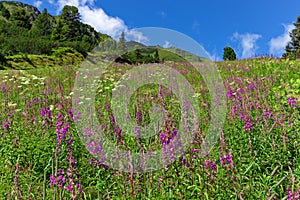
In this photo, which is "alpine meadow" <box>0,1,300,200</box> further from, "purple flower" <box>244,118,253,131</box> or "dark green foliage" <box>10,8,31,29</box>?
"dark green foliage" <box>10,8,31,29</box>

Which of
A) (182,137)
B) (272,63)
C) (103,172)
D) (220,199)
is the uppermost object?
(272,63)

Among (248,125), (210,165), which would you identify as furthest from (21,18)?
(210,165)

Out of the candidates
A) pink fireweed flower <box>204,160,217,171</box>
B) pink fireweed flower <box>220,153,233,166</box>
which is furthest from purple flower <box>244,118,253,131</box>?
pink fireweed flower <box>204,160,217,171</box>

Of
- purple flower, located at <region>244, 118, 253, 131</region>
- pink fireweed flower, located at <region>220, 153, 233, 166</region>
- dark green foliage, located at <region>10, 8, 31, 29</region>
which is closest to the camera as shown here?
pink fireweed flower, located at <region>220, 153, 233, 166</region>

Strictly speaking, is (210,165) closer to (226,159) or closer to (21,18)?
(226,159)

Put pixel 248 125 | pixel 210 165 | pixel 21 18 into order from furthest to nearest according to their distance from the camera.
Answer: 1. pixel 21 18
2. pixel 248 125
3. pixel 210 165

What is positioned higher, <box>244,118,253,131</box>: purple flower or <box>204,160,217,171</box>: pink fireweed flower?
<box>244,118,253,131</box>: purple flower

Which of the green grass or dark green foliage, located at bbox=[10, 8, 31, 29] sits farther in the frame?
dark green foliage, located at bbox=[10, 8, 31, 29]

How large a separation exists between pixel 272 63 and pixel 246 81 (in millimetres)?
2760

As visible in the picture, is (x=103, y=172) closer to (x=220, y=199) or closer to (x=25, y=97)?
(x=220, y=199)

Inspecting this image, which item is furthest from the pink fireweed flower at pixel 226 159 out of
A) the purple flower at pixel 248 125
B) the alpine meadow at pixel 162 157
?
the purple flower at pixel 248 125

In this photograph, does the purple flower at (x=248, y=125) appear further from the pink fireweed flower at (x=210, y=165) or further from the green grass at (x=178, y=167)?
the pink fireweed flower at (x=210, y=165)

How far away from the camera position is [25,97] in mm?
7258

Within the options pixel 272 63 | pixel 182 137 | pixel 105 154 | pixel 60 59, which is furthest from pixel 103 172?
pixel 60 59
